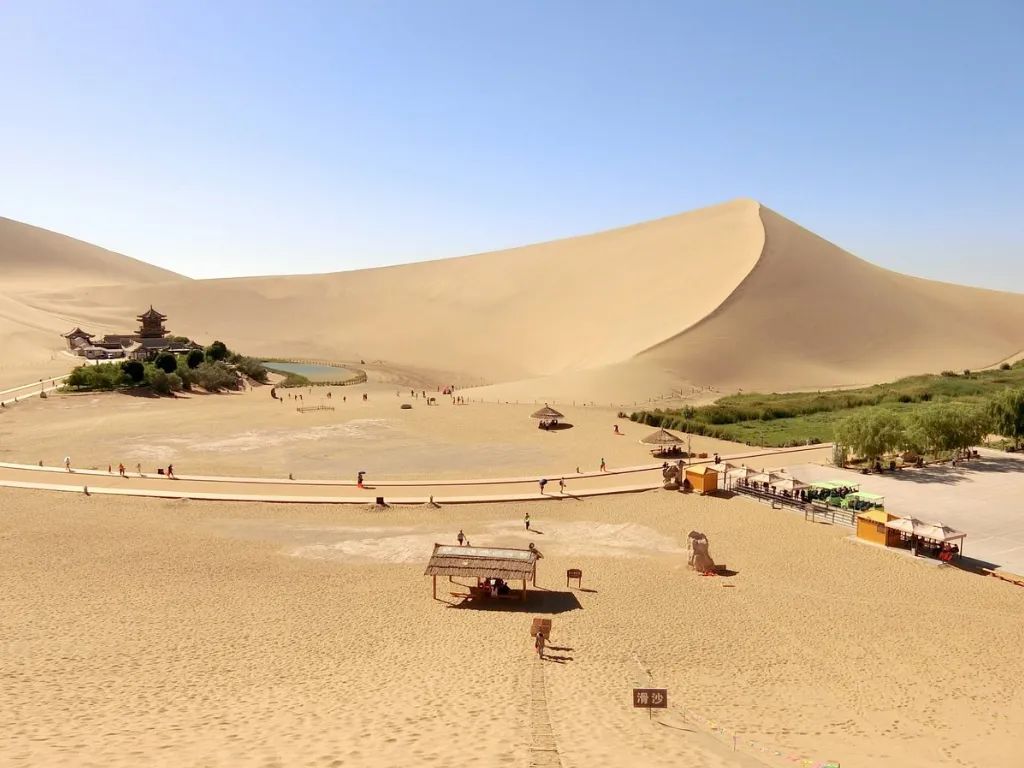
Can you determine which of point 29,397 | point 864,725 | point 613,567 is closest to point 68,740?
point 864,725

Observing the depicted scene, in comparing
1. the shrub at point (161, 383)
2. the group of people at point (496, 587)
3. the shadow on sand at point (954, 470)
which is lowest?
the group of people at point (496, 587)

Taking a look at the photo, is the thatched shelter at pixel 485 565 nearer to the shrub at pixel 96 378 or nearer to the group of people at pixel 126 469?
the group of people at pixel 126 469

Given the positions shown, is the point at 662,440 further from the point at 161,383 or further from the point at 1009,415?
the point at 161,383

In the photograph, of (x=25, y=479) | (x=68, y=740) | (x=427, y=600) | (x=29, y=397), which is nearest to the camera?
(x=68, y=740)

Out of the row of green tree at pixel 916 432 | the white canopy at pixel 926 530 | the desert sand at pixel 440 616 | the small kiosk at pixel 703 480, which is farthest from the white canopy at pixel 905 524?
the row of green tree at pixel 916 432

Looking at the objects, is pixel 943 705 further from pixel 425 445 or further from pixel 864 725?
pixel 425 445

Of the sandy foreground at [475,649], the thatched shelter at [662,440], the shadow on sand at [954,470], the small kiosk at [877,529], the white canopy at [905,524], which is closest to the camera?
the sandy foreground at [475,649]
